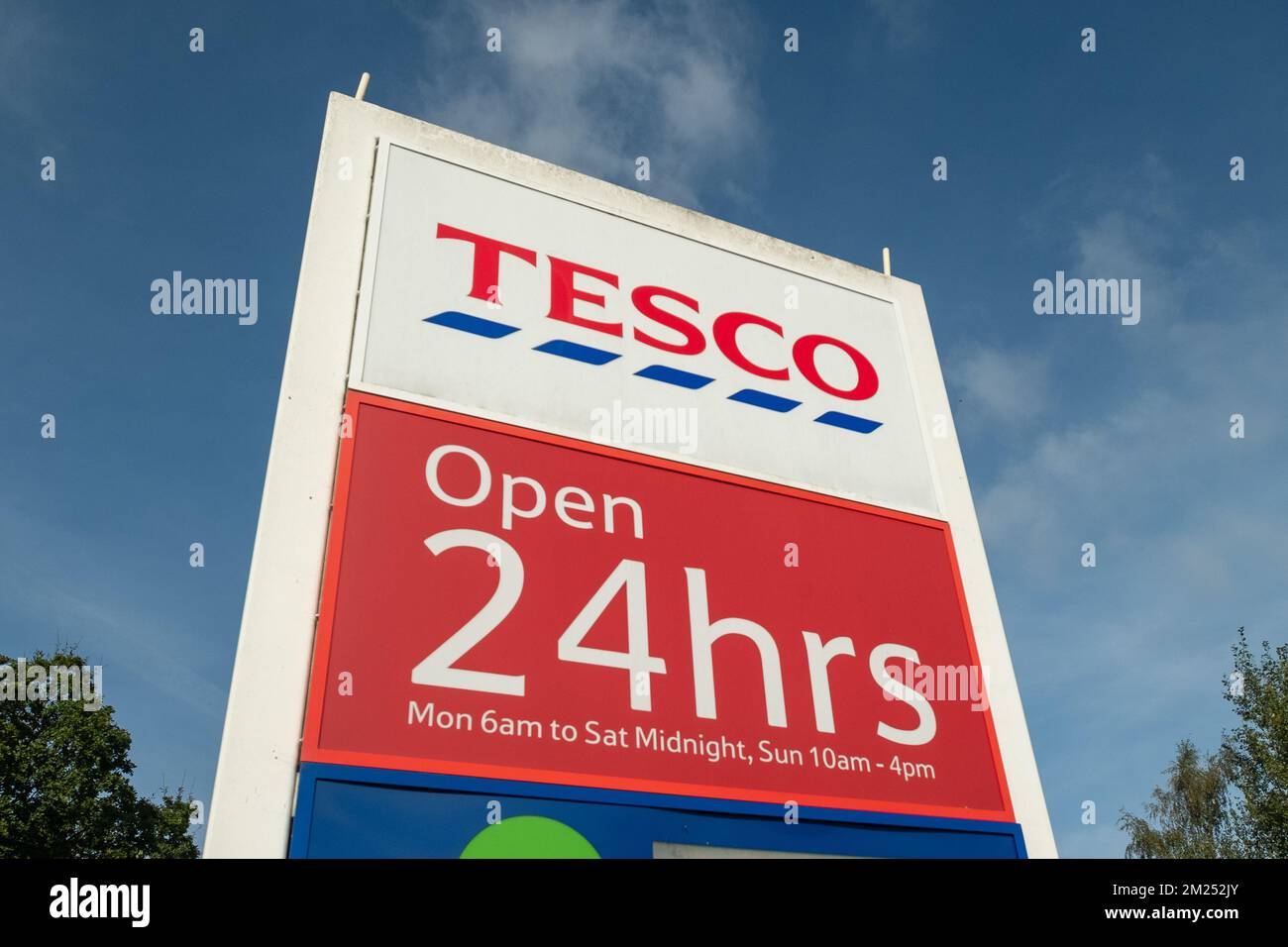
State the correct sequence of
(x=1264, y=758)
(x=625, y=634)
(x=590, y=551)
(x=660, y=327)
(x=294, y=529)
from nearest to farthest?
(x=294, y=529), (x=625, y=634), (x=590, y=551), (x=660, y=327), (x=1264, y=758)

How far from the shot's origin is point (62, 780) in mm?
24859

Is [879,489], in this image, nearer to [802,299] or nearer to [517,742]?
[802,299]

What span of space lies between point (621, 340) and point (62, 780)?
24.7 metres

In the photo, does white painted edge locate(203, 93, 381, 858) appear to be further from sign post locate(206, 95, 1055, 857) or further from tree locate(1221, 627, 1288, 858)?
tree locate(1221, 627, 1288, 858)

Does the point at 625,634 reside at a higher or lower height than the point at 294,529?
lower

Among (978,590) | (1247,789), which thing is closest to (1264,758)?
(1247,789)

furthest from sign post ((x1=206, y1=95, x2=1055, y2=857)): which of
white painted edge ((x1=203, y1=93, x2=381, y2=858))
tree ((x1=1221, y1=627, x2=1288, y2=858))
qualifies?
tree ((x1=1221, y1=627, x2=1288, y2=858))

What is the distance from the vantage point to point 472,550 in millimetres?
5922

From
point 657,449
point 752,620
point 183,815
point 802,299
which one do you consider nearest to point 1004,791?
point 752,620

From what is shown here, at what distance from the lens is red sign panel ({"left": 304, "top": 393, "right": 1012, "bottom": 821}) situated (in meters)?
5.30

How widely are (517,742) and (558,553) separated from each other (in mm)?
1352

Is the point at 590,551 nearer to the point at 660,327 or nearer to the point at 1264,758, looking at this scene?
the point at 660,327
